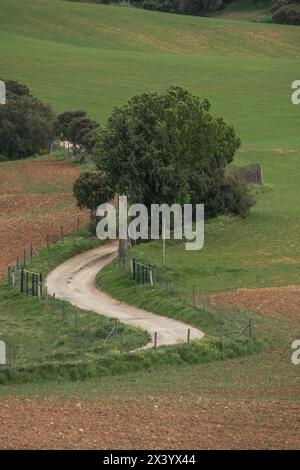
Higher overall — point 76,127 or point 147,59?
point 147,59

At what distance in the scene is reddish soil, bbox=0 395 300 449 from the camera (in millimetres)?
33938

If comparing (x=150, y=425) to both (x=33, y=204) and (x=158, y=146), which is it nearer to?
(x=158, y=146)

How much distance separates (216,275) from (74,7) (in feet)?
408

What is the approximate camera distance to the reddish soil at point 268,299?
56.2 metres

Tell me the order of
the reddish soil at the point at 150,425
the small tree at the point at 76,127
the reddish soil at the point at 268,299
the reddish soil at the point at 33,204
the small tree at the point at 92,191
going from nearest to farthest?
the reddish soil at the point at 150,425 < the reddish soil at the point at 268,299 < the reddish soil at the point at 33,204 < the small tree at the point at 92,191 < the small tree at the point at 76,127

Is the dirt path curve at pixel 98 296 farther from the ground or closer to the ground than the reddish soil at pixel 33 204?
farther from the ground

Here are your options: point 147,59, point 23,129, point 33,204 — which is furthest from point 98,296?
point 147,59

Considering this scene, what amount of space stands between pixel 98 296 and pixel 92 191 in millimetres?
18935

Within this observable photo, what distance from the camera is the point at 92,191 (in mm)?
81500

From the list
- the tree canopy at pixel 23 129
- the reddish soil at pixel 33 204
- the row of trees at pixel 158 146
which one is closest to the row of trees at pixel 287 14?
the tree canopy at pixel 23 129

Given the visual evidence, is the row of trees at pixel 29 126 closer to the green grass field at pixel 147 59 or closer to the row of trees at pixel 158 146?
the green grass field at pixel 147 59

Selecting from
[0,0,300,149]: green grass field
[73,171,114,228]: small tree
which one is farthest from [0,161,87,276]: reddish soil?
[0,0,300,149]: green grass field

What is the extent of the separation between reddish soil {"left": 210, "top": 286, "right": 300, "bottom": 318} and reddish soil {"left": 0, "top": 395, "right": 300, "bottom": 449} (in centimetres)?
1611

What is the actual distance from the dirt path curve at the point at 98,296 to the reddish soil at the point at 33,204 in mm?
3409
